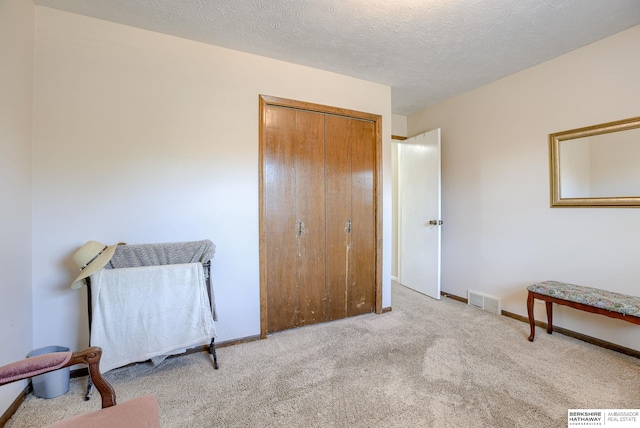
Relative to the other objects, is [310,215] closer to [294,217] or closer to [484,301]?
[294,217]

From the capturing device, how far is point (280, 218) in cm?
257

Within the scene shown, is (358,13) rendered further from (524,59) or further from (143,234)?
(143,234)

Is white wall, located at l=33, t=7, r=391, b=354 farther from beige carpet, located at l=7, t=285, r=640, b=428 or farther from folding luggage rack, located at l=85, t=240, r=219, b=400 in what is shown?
beige carpet, located at l=7, t=285, r=640, b=428

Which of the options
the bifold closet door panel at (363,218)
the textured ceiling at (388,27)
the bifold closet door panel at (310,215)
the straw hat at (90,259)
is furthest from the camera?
the bifold closet door panel at (363,218)

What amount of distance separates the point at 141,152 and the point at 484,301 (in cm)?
370

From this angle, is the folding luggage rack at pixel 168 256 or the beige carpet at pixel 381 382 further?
the folding luggage rack at pixel 168 256

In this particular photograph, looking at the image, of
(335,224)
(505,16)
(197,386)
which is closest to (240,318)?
(197,386)

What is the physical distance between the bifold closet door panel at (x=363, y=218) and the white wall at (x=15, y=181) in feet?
8.14

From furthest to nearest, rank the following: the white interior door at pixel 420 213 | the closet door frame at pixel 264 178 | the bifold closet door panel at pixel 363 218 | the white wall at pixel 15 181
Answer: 1. the white interior door at pixel 420 213
2. the bifold closet door panel at pixel 363 218
3. the closet door frame at pixel 264 178
4. the white wall at pixel 15 181

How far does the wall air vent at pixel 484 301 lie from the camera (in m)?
2.99

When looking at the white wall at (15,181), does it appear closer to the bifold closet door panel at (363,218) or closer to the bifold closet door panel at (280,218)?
the bifold closet door panel at (280,218)

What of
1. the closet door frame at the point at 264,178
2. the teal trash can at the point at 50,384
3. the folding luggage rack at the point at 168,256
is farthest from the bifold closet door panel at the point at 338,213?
the teal trash can at the point at 50,384

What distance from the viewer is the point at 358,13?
Result: 6.18 feet

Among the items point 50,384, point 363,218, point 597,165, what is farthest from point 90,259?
point 597,165
